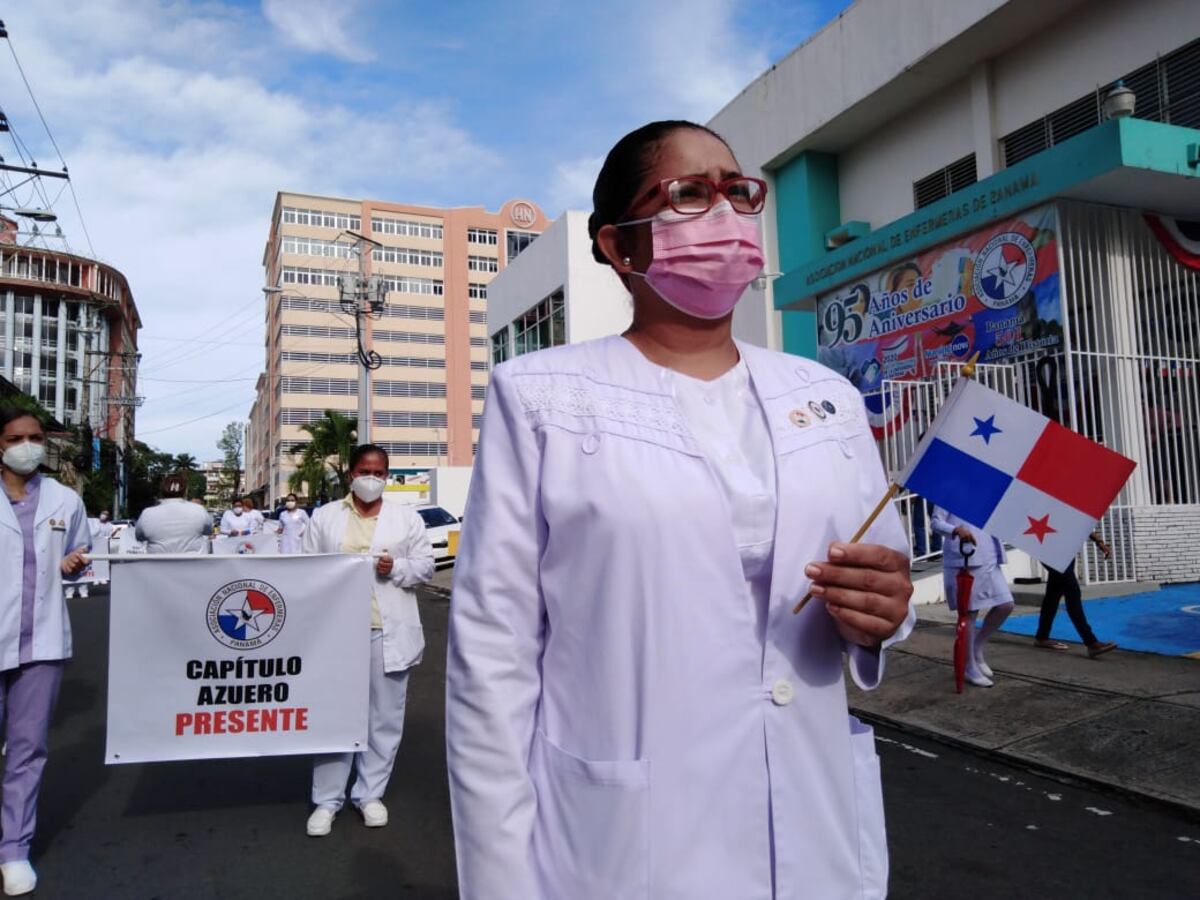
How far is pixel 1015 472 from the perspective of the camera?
Answer: 187cm

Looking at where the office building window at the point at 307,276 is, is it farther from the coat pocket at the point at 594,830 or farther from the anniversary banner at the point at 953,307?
the coat pocket at the point at 594,830

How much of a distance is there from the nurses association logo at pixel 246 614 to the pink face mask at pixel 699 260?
3837 millimetres

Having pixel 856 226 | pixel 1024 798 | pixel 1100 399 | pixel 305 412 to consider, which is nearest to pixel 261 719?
pixel 1024 798

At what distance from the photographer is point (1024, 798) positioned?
455 centimetres

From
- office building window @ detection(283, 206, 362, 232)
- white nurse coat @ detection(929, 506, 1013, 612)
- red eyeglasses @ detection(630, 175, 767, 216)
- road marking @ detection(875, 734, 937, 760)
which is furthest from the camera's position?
office building window @ detection(283, 206, 362, 232)

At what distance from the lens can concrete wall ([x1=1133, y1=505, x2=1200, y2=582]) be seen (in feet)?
34.5

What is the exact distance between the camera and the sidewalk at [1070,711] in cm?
479

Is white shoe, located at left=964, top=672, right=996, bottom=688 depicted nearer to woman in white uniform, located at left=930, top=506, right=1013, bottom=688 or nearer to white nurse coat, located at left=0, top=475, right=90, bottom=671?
woman in white uniform, located at left=930, top=506, right=1013, bottom=688

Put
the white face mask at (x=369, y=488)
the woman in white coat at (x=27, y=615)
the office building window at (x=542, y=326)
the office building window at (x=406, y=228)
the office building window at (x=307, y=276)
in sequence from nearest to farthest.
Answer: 1. the woman in white coat at (x=27, y=615)
2. the white face mask at (x=369, y=488)
3. the office building window at (x=542, y=326)
4. the office building window at (x=406, y=228)
5. the office building window at (x=307, y=276)

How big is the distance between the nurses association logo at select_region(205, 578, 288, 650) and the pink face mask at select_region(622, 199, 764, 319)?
3.84 m

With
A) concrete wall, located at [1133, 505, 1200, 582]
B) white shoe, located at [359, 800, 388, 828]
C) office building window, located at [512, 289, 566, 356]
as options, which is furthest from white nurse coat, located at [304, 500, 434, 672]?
office building window, located at [512, 289, 566, 356]

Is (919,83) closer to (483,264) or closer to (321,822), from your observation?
(321,822)

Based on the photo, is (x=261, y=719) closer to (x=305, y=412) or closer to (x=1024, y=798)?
(x=1024, y=798)

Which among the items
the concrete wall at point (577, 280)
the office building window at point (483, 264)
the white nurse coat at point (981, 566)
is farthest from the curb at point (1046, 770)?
the office building window at point (483, 264)
